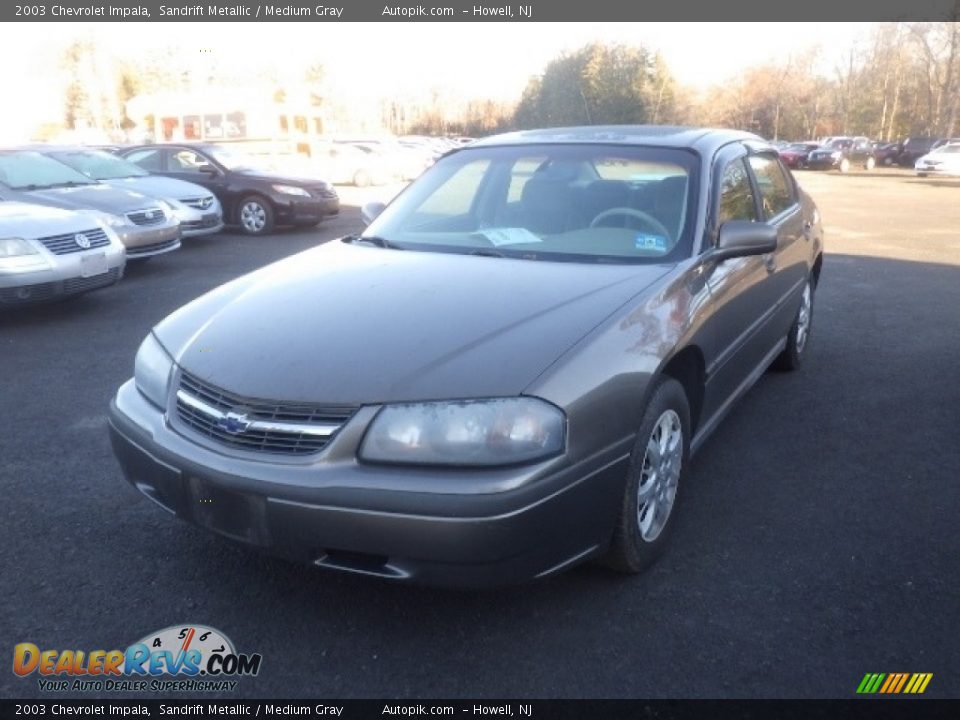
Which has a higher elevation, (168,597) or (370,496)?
(370,496)

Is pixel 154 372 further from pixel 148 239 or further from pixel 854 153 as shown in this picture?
pixel 854 153

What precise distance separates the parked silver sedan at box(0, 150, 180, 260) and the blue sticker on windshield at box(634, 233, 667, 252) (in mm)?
7085

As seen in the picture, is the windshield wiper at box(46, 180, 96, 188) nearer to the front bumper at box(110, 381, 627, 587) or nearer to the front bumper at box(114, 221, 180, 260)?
the front bumper at box(114, 221, 180, 260)

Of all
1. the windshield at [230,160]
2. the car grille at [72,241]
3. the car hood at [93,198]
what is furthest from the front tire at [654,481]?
the windshield at [230,160]

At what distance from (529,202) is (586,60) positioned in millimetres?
58033

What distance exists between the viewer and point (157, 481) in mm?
2705

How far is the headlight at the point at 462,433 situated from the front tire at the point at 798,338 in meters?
3.36

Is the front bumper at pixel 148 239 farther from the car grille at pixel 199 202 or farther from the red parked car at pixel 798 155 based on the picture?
the red parked car at pixel 798 155

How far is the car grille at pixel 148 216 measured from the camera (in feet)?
30.5

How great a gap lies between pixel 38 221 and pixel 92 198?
2.25 meters

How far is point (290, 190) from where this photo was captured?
13.5 meters

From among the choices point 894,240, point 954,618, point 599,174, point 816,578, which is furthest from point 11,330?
point 894,240

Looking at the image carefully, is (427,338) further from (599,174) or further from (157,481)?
(599,174)
